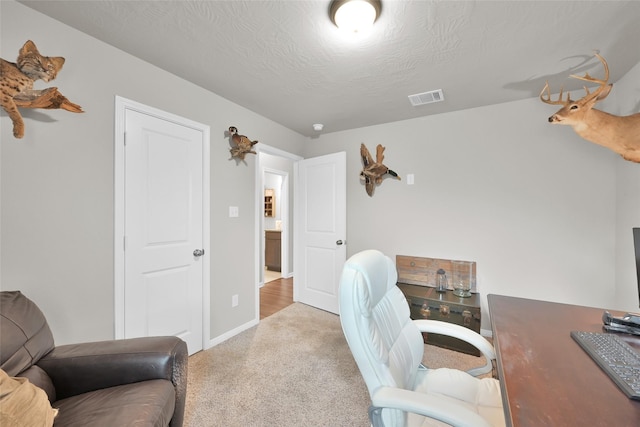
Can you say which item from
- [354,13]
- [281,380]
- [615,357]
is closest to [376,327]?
[615,357]

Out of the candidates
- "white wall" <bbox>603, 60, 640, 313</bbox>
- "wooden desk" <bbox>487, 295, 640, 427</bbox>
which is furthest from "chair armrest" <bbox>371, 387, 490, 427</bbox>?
"white wall" <bbox>603, 60, 640, 313</bbox>

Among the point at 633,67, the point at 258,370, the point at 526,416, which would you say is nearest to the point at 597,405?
the point at 526,416

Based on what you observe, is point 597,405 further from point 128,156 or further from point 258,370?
point 128,156

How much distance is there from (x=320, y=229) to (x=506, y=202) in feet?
6.93

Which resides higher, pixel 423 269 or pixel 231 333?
pixel 423 269

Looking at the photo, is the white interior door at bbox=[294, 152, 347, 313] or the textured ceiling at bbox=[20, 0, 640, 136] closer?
the textured ceiling at bbox=[20, 0, 640, 136]

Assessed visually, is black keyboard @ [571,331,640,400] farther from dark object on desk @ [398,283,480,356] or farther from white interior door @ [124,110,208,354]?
white interior door @ [124,110,208,354]

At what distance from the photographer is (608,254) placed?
231 cm

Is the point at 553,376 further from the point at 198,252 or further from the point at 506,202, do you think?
the point at 198,252

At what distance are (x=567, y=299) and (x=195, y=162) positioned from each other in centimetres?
364

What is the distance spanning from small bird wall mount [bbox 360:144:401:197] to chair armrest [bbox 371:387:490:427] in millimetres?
2635

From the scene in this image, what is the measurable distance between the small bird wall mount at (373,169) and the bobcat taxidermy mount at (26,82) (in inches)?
107

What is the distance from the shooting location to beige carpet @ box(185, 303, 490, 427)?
5.45 feet

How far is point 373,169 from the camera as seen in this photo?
10.7 ft
